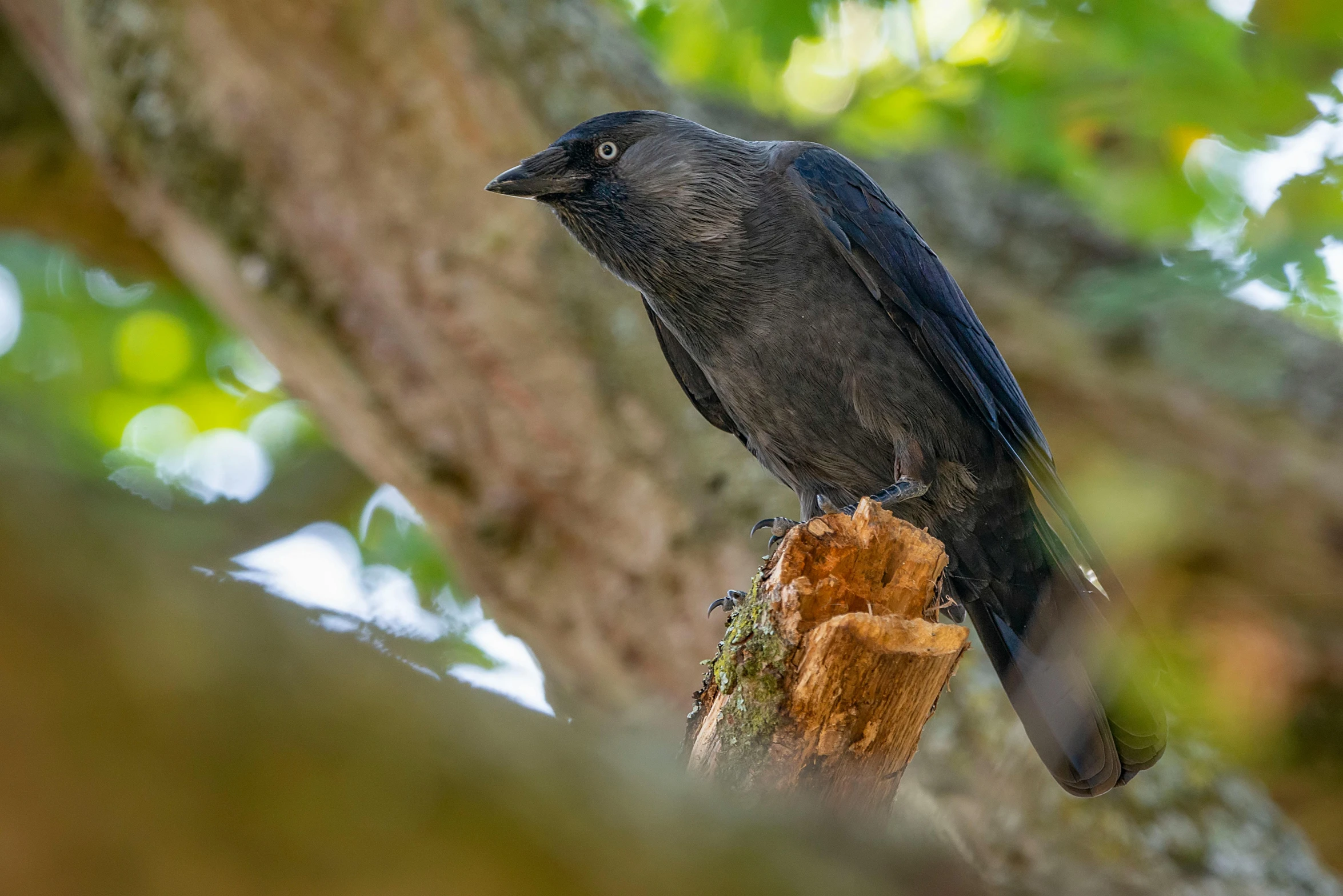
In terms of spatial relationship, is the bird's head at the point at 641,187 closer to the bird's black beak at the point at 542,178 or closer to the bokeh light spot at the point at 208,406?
the bird's black beak at the point at 542,178

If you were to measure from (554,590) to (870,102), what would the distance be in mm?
4030

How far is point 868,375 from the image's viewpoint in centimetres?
329

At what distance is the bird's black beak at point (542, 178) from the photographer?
11.9 feet

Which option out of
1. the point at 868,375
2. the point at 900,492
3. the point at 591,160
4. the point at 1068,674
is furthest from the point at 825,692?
the point at 591,160

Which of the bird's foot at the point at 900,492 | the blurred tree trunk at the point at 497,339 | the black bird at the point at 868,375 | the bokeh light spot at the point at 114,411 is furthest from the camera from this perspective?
the bokeh light spot at the point at 114,411

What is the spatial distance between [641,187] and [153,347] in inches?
204

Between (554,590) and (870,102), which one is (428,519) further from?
(870,102)

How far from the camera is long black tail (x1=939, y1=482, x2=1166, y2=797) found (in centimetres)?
323

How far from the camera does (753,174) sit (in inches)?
144

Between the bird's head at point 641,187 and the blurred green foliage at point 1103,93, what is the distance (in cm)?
224

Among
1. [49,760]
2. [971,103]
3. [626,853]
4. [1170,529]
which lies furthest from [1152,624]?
[49,760]

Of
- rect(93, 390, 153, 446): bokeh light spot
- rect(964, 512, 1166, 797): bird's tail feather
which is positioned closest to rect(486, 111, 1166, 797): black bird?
rect(964, 512, 1166, 797): bird's tail feather

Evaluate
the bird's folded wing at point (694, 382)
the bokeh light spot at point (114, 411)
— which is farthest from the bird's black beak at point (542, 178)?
the bokeh light spot at point (114, 411)

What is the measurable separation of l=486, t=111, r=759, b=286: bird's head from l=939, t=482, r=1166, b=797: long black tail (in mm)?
1323
